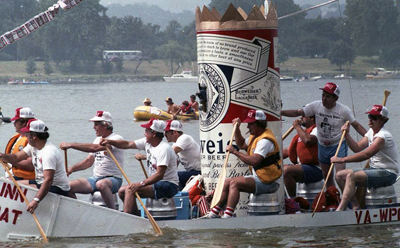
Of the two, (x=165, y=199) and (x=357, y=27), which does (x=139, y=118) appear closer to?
(x=165, y=199)

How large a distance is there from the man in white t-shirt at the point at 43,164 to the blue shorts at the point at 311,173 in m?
4.00

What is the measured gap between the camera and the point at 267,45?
13.5 meters

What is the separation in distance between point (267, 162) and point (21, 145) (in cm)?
390

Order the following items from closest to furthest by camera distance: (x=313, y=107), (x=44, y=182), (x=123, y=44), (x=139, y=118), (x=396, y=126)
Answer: (x=44, y=182) → (x=313, y=107) → (x=396, y=126) → (x=139, y=118) → (x=123, y=44)

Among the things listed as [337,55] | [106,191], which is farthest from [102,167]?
[337,55]

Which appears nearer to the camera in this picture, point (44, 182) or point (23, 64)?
point (44, 182)

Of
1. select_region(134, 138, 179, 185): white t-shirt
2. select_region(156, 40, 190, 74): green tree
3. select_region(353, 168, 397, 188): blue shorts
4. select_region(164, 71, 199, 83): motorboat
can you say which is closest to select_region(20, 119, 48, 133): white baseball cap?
select_region(134, 138, 179, 185): white t-shirt

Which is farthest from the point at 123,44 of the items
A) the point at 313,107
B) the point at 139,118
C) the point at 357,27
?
the point at 313,107

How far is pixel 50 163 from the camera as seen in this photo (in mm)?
12430

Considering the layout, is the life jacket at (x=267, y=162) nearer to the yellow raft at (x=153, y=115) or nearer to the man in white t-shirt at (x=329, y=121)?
the man in white t-shirt at (x=329, y=121)

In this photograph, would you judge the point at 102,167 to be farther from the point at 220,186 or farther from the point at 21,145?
the point at 220,186

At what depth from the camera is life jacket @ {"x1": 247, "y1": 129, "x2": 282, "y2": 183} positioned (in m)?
12.9

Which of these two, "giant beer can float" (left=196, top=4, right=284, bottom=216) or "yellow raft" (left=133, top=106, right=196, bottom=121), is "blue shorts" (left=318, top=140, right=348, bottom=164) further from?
"yellow raft" (left=133, top=106, right=196, bottom=121)

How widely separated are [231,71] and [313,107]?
1741 mm
